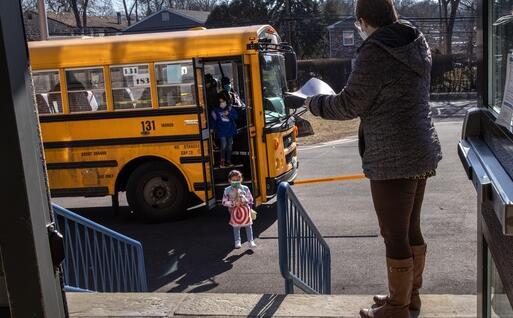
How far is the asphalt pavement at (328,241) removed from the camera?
20.2 ft

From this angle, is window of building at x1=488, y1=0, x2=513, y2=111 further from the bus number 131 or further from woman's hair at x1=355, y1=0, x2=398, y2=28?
the bus number 131

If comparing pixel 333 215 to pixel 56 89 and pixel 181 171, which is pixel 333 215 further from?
pixel 56 89

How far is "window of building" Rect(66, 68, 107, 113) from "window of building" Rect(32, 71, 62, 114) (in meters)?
0.19

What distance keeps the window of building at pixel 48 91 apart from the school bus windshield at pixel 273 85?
3.12 m

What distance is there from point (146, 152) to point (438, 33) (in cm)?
3426

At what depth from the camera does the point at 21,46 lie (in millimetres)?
1504

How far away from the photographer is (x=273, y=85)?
9383 millimetres

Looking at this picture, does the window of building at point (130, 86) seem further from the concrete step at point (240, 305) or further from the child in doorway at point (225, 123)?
the concrete step at point (240, 305)

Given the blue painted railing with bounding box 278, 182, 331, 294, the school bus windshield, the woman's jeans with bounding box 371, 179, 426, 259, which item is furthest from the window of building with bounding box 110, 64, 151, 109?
the woman's jeans with bounding box 371, 179, 426, 259

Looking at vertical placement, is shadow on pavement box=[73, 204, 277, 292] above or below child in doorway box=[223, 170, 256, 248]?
below

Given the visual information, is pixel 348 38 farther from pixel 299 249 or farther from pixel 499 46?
pixel 499 46

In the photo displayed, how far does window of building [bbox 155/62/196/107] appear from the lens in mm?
8773

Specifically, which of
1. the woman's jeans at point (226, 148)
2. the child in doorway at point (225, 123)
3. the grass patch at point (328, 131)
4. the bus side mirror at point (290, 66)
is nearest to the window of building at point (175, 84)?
the child in doorway at point (225, 123)

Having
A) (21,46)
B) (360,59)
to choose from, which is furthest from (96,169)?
(21,46)
